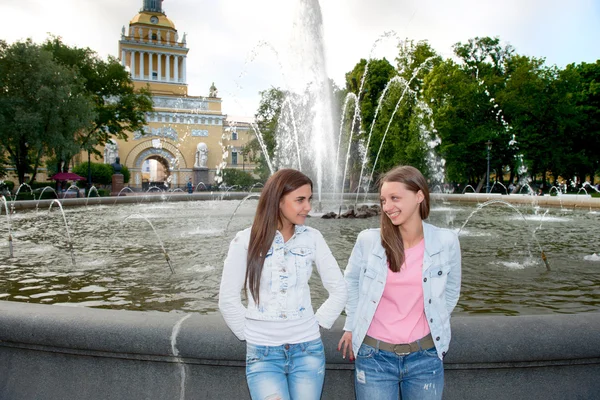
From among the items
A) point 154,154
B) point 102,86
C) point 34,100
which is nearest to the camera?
point 34,100

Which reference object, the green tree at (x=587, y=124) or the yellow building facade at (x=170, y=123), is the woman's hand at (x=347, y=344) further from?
the yellow building facade at (x=170, y=123)

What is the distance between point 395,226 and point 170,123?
2608 inches

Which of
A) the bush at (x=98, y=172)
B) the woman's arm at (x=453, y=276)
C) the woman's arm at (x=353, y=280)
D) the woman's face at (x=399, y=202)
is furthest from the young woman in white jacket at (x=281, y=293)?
the bush at (x=98, y=172)

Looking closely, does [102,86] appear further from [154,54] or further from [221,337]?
[154,54]

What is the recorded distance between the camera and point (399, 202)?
→ 2.37m

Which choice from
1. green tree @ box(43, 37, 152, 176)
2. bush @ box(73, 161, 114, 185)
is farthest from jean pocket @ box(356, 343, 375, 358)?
bush @ box(73, 161, 114, 185)

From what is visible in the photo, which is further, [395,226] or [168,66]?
[168,66]

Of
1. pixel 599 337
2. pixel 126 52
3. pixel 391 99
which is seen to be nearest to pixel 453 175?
pixel 391 99

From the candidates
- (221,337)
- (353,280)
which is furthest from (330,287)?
(221,337)

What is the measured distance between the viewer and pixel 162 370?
2883mm

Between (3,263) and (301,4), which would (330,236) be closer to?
(3,263)

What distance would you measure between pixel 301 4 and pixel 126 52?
204ft

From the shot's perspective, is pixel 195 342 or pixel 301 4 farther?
pixel 301 4

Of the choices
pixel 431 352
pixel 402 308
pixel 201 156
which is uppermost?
pixel 201 156
